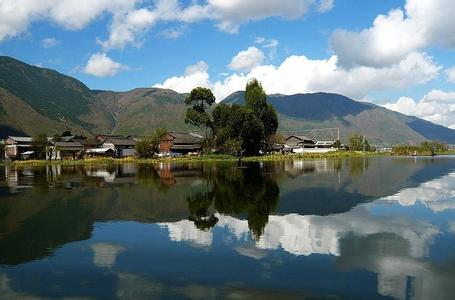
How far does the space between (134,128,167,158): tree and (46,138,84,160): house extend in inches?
691

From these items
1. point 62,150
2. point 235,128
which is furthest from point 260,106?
point 62,150

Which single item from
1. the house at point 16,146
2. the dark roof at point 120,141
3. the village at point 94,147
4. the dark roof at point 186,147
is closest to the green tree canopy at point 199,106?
the village at point 94,147

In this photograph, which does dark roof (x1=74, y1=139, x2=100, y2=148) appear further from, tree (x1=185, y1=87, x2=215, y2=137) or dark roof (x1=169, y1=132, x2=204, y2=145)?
tree (x1=185, y1=87, x2=215, y2=137)

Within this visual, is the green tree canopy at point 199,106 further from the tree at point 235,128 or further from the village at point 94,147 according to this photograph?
the village at point 94,147

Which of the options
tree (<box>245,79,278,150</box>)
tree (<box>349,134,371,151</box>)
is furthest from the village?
tree (<box>349,134,371,151</box>)

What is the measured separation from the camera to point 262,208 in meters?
24.3

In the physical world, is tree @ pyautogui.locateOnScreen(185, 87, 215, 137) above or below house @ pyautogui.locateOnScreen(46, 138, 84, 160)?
above

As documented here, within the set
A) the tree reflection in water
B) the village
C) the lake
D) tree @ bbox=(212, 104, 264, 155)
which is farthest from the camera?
the village

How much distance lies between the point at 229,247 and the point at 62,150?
102m

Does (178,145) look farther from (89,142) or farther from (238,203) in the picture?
(238,203)

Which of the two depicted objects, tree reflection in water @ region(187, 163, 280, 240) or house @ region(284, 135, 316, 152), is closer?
tree reflection in water @ region(187, 163, 280, 240)

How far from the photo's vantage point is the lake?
11375mm

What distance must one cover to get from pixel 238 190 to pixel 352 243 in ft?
59.0

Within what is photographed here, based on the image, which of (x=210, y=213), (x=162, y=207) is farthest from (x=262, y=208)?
(x=162, y=207)
